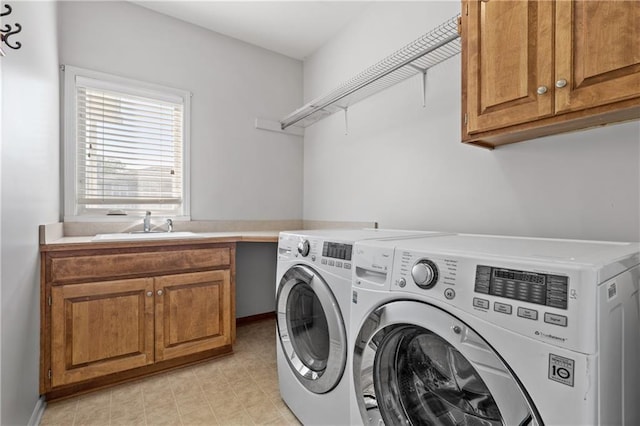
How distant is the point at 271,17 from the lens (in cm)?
255

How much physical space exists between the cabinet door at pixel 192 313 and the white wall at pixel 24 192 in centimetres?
59

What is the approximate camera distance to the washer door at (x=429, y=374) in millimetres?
740

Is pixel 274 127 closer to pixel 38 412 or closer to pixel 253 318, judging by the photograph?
pixel 253 318

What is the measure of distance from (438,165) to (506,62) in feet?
2.45

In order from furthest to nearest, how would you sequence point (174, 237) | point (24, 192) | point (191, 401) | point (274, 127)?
point (274, 127)
point (174, 237)
point (191, 401)
point (24, 192)

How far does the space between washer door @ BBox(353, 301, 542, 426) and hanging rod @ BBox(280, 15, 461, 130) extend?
4.42 feet

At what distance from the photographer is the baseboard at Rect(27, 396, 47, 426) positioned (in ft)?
4.92

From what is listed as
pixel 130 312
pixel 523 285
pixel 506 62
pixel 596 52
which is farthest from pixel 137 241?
pixel 596 52

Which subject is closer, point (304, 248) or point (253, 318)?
point (304, 248)

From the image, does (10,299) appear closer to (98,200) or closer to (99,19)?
(98,200)

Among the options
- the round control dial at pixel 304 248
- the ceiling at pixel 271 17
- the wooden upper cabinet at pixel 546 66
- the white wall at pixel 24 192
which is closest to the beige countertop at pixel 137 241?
the white wall at pixel 24 192

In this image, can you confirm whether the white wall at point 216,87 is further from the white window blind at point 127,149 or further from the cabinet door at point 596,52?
the cabinet door at point 596,52

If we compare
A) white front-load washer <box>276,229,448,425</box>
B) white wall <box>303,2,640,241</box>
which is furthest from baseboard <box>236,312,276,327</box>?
white front-load washer <box>276,229,448,425</box>

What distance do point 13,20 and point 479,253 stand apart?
6.36 ft
